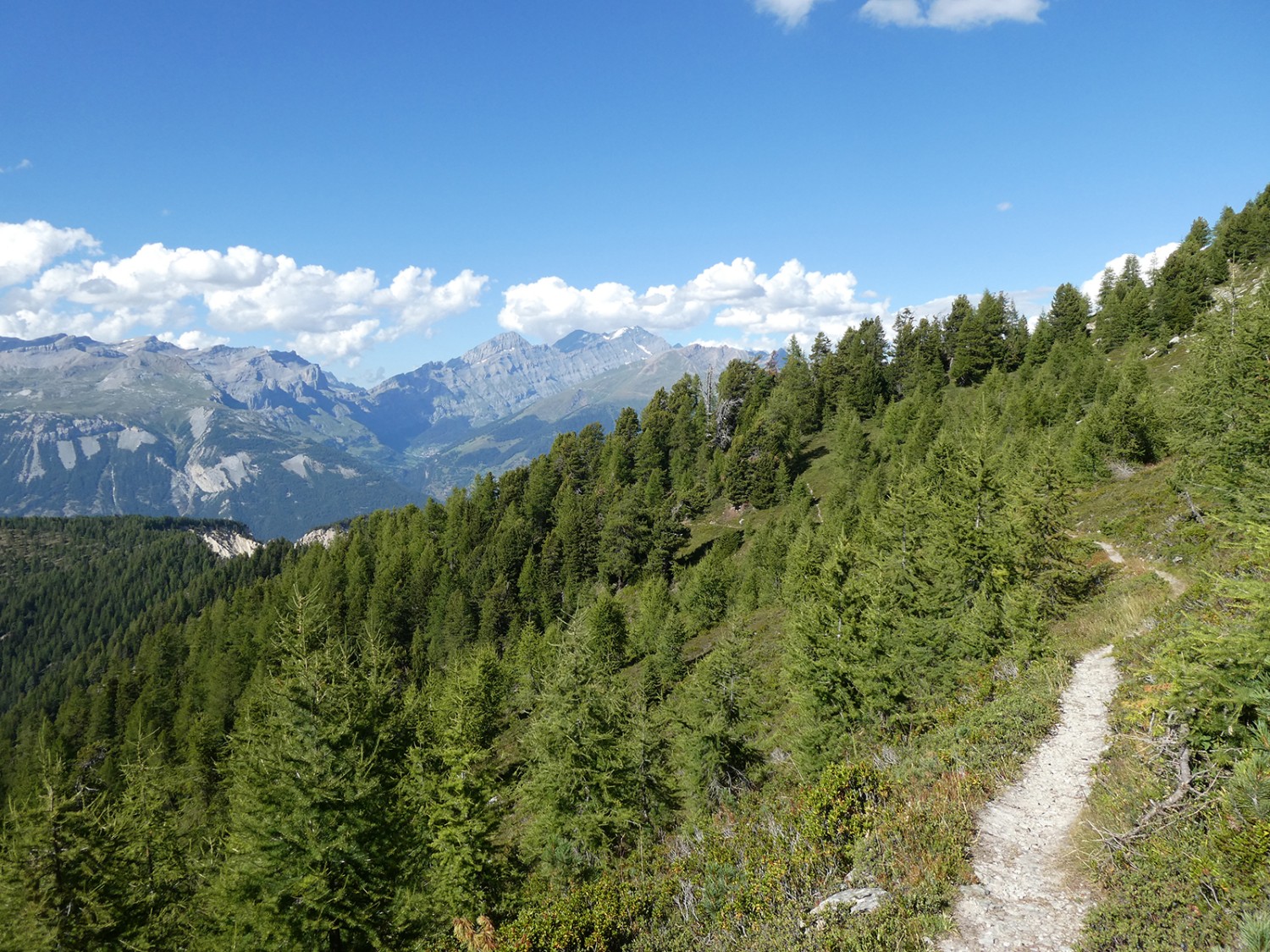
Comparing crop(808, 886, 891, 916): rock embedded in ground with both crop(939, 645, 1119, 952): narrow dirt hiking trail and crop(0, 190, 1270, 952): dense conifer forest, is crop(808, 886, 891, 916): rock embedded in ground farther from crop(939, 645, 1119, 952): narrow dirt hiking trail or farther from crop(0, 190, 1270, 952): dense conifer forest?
crop(939, 645, 1119, 952): narrow dirt hiking trail

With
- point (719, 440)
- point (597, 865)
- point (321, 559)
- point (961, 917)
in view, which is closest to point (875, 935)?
point (961, 917)

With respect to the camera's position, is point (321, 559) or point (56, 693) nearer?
point (321, 559)

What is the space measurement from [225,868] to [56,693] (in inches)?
7149

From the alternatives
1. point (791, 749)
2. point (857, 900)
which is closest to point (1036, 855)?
point (857, 900)

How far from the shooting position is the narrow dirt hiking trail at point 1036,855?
31.2 ft

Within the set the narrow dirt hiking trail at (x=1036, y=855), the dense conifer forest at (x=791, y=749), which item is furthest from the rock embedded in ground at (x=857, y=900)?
the narrow dirt hiking trail at (x=1036, y=855)

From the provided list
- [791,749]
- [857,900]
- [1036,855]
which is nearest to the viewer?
[857,900]

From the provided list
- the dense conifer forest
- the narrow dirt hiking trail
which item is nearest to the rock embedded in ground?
the dense conifer forest

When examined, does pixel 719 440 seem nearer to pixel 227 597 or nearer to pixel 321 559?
pixel 321 559

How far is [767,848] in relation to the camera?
1381 centimetres

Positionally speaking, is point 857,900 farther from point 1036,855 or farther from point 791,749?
point 791,749

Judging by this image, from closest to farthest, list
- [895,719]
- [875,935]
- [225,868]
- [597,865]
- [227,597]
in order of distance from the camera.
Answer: [875,935], [225,868], [597,865], [895,719], [227,597]

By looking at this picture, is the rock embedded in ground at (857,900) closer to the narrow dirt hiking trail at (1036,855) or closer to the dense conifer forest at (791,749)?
the dense conifer forest at (791,749)

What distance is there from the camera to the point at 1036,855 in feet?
38.0
